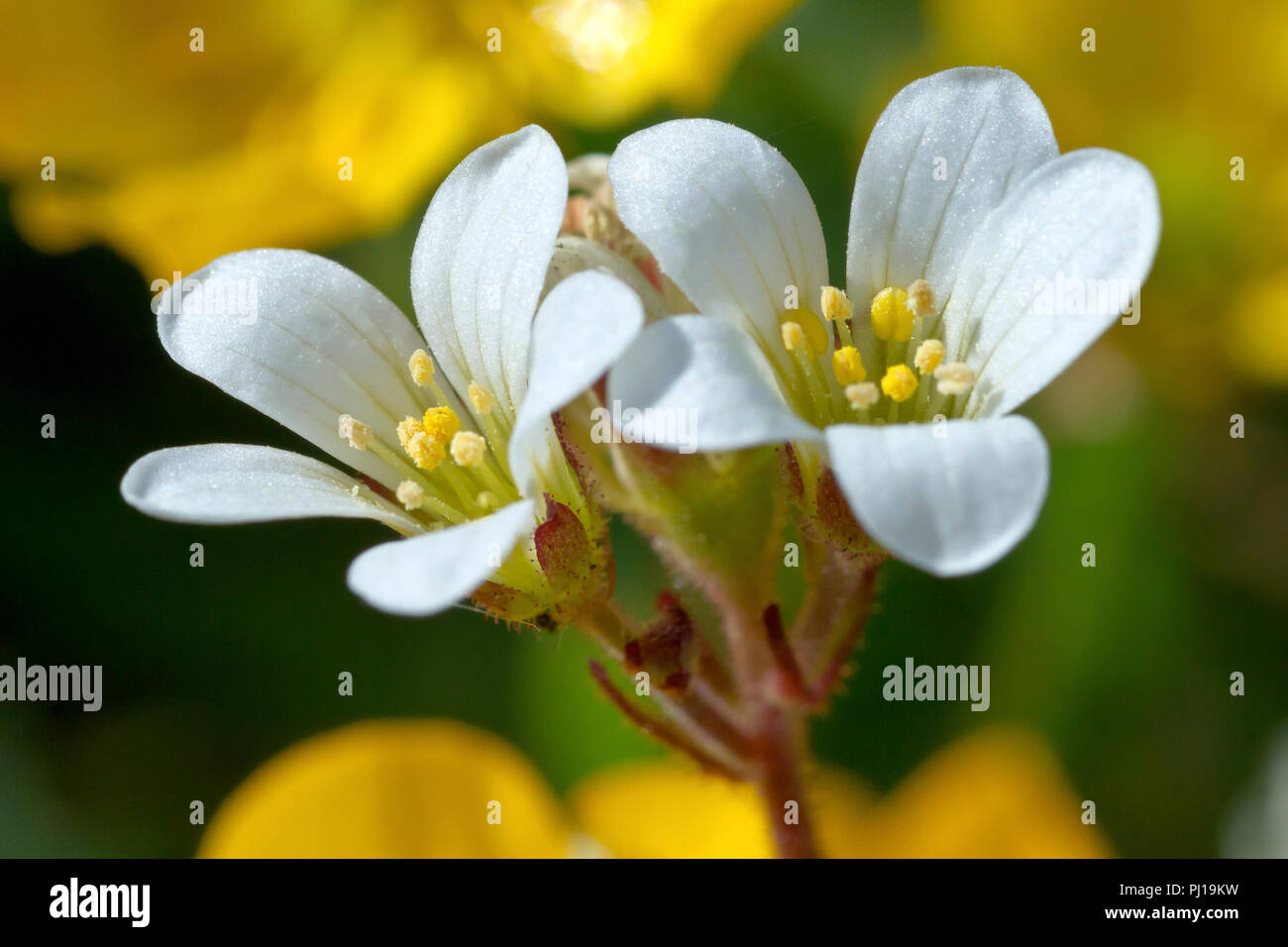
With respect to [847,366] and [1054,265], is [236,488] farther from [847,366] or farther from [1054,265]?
[1054,265]

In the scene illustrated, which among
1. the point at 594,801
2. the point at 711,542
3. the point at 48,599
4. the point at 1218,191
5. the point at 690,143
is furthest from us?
the point at 1218,191

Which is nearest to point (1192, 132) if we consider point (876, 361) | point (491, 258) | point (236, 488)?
point (876, 361)

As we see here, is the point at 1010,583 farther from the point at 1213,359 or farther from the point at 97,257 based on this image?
the point at 97,257

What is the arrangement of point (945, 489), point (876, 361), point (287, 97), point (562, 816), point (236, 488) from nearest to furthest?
1. point (945, 489)
2. point (236, 488)
3. point (876, 361)
4. point (562, 816)
5. point (287, 97)

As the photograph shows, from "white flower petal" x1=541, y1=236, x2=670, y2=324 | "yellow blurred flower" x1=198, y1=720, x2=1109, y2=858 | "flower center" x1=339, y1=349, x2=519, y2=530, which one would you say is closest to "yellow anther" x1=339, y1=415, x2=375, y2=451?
"flower center" x1=339, y1=349, x2=519, y2=530

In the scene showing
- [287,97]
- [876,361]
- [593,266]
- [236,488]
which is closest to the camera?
[236,488]

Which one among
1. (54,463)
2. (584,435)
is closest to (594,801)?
(584,435)
